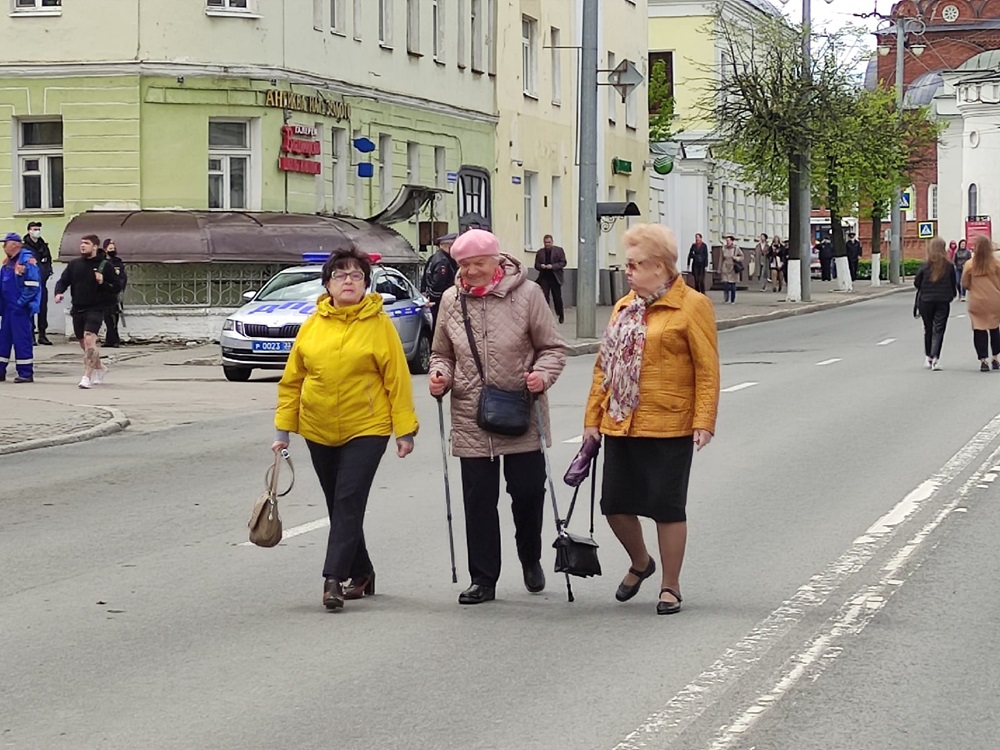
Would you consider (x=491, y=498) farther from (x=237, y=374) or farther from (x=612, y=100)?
(x=612, y=100)

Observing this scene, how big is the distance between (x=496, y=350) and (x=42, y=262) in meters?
24.2

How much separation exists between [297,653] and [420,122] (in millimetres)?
34459

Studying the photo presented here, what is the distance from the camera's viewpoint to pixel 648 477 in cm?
877

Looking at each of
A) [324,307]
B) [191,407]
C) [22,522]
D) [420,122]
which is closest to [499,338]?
[324,307]

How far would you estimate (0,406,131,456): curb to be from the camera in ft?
55.0

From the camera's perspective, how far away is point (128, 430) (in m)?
18.6

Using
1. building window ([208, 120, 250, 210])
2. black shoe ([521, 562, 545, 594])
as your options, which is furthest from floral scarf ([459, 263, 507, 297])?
building window ([208, 120, 250, 210])

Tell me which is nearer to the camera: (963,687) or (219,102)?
(963,687)

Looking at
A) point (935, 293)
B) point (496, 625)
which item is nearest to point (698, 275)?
point (935, 293)

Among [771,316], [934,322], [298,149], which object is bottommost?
[771,316]

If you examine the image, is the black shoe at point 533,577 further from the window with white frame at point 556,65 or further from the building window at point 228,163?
the window with white frame at point 556,65

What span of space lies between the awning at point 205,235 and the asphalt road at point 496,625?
1779 centimetres

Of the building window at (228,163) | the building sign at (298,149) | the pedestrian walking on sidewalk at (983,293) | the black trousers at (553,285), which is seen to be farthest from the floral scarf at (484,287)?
the black trousers at (553,285)

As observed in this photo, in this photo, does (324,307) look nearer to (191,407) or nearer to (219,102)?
(191,407)
